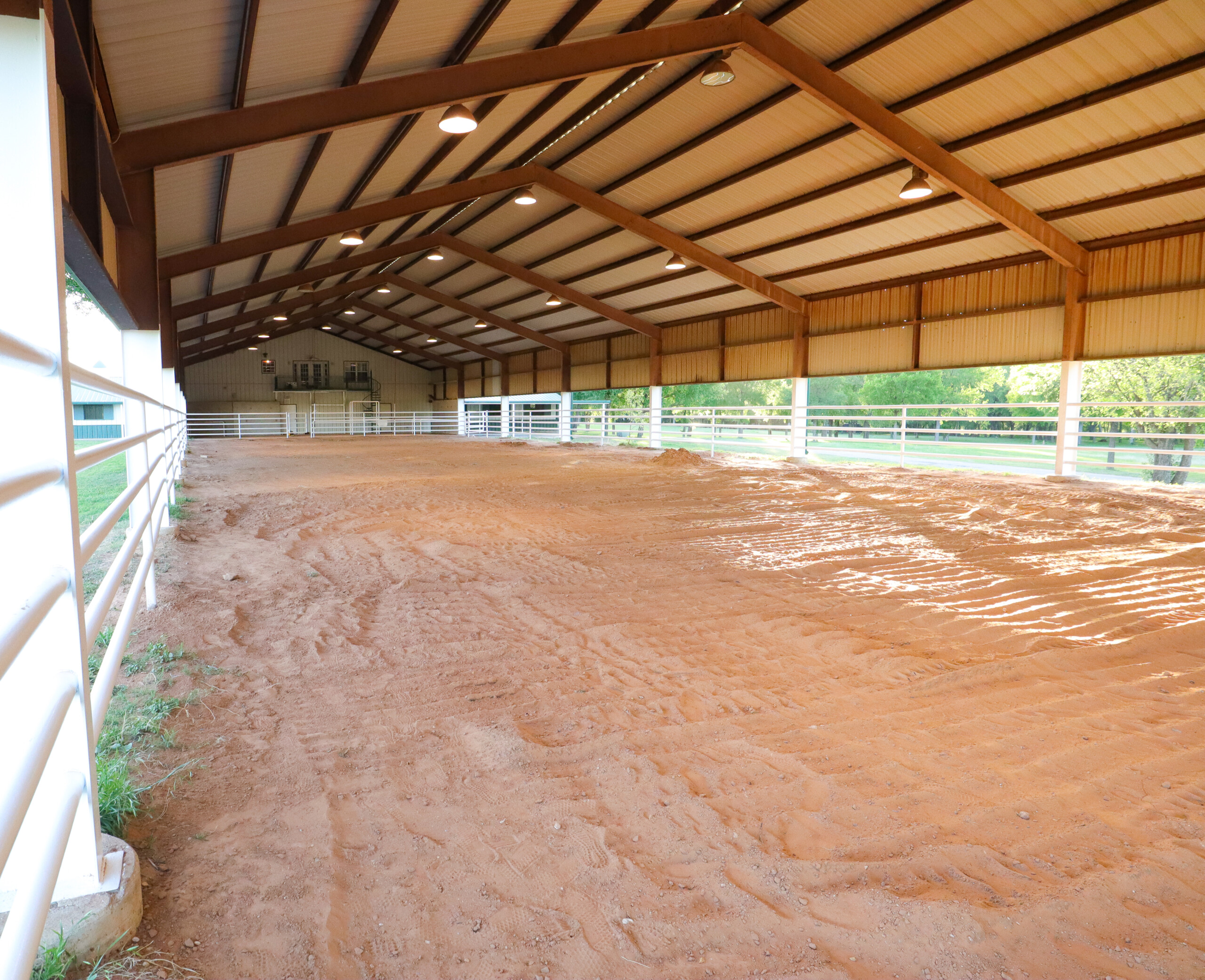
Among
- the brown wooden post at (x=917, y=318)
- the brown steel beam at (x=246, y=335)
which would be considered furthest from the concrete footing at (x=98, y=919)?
the brown steel beam at (x=246, y=335)

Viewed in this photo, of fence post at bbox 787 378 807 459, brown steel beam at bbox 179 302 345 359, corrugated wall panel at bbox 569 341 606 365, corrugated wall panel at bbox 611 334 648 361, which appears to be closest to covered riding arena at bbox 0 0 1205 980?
fence post at bbox 787 378 807 459

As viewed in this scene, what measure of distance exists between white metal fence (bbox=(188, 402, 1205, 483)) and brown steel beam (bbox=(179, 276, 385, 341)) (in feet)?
14.1

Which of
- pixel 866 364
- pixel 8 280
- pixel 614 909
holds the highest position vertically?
pixel 866 364

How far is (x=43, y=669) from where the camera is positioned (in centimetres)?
142

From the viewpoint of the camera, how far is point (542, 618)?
170 inches

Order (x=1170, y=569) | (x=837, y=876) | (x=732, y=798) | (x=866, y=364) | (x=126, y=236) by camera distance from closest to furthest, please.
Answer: (x=837, y=876) → (x=732, y=798) → (x=1170, y=569) → (x=126, y=236) → (x=866, y=364)

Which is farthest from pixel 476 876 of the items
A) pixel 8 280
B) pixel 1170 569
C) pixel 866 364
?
pixel 866 364

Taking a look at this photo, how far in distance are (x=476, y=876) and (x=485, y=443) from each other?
22832mm

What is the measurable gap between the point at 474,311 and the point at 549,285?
5.99 meters

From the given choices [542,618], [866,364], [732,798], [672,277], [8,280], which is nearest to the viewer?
[8,280]

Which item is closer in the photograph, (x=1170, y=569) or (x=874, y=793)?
(x=874, y=793)

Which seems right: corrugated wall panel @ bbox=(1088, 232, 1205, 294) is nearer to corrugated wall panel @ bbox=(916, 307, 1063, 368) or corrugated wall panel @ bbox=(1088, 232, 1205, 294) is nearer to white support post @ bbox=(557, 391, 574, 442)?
corrugated wall panel @ bbox=(916, 307, 1063, 368)

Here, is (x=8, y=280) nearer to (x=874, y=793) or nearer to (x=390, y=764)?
(x=390, y=764)

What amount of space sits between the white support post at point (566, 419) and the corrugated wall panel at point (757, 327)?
775cm
